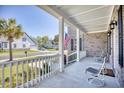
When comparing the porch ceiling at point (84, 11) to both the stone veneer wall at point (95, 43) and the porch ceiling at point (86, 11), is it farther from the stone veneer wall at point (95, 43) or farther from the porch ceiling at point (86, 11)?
the stone veneer wall at point (95, 43)

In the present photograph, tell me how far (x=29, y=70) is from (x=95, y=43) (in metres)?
9.15

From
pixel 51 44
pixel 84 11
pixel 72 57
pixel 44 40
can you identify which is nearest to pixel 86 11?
pixel 84 11

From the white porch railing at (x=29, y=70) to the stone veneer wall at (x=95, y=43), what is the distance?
765 cm

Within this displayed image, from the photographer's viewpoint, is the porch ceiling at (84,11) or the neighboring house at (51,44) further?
the neighboring house at (51,44)

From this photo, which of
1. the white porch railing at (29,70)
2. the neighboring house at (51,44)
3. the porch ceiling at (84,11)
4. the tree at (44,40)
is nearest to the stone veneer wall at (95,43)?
the neighboring house at (51,44)

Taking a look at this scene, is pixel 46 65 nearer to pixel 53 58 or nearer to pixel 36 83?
pixel 53 58

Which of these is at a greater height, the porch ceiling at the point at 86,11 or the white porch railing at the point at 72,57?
the porch ceiling at the point at 86,11

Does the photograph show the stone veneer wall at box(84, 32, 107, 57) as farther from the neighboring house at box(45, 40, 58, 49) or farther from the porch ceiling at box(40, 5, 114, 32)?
the porch ceiling at box(40, 5, 114, 32)

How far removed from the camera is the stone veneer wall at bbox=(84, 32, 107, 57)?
470 inches

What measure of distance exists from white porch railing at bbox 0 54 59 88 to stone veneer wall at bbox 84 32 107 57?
25.1 feet

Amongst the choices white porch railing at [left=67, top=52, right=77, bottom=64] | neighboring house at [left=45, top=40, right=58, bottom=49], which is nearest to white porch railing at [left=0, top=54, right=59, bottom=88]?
neighboring house at [left=45, top=40, right=58, bottom=49]

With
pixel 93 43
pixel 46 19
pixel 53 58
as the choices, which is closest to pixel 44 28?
pixel 46 19

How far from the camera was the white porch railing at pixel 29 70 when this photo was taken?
10.1ft

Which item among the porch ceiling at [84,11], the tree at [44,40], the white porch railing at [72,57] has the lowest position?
the white porch railing at [72,57]
